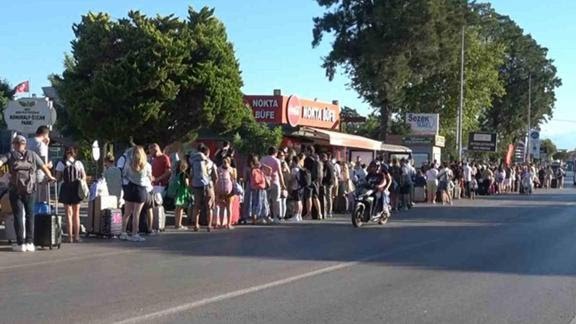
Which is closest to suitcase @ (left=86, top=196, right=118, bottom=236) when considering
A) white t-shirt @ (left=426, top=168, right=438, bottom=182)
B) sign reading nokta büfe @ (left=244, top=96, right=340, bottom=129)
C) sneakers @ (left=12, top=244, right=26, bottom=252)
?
sneakers @ (left=12, top=244, right=26, bottom=252)

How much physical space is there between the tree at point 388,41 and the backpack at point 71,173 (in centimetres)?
3715

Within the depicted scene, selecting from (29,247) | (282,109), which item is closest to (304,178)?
(29,247)

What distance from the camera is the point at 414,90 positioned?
64.2 metres

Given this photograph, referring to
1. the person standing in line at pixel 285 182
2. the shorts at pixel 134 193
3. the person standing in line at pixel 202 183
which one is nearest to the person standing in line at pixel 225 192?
the person standing in line at pixel 202 183

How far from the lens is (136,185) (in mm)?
15562

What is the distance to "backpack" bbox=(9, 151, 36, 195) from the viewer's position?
1345 cm

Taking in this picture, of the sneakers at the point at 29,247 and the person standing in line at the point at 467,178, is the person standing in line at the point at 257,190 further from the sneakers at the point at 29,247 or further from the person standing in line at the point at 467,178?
the person standing in line at the point at 467,178

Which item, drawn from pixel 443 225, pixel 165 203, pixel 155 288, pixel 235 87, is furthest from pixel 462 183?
pixel 155 288

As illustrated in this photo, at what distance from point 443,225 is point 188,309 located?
43.4ft

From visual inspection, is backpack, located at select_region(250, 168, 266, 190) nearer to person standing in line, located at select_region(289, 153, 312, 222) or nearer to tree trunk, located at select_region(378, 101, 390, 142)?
person standing in line, located at select_region(289, 153, 312, 222)

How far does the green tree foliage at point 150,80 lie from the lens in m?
26.6

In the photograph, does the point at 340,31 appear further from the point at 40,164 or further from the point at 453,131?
the point at 40,164

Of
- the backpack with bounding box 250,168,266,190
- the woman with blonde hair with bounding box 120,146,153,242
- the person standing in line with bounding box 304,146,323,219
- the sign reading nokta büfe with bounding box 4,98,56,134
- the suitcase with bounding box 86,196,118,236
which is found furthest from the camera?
the person standing in line with bounding box 304,146,323,219

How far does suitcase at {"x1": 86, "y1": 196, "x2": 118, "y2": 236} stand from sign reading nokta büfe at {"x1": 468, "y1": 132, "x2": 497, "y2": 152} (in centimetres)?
4479
